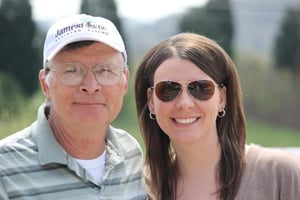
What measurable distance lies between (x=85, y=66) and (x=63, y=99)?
190 millimetres

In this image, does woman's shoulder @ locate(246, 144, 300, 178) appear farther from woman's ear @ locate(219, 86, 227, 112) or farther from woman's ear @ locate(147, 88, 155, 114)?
woman's ear @ locate(147, 88, 155, 114)

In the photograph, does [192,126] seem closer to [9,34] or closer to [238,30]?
[9,34]

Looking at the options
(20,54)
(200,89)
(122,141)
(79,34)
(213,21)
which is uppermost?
(213,21)

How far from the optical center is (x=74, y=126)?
2.89 metres

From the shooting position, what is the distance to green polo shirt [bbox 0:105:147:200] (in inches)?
105

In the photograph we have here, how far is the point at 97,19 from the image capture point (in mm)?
2906

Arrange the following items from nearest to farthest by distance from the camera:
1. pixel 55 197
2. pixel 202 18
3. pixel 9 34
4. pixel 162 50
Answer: pixel 55 197
pixel 162 50
pixel 9 34
pixel 202 18

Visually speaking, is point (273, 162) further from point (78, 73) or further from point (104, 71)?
point (78, 73)

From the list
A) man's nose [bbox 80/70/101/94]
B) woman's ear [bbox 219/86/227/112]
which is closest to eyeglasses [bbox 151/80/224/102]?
woman's ear [bbox 219/86/227/112]

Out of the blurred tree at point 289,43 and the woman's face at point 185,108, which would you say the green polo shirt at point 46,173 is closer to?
the woman's face at point 185,108

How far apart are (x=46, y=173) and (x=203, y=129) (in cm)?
82

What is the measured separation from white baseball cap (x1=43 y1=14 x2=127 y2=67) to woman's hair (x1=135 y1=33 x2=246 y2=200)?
32 centimetres

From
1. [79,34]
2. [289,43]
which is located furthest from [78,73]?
[289,43]

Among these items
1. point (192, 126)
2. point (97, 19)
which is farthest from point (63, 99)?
point (192, 126)
